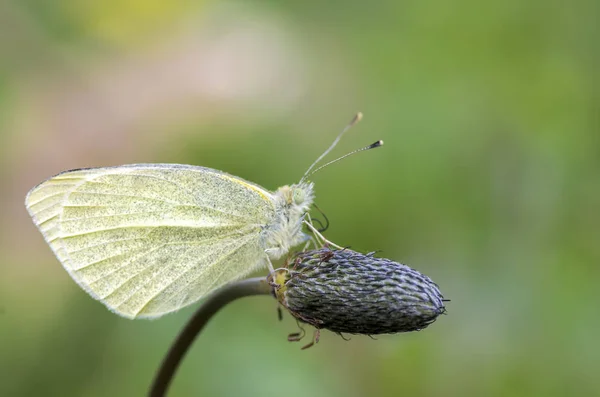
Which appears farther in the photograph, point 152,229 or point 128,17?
point 128,17

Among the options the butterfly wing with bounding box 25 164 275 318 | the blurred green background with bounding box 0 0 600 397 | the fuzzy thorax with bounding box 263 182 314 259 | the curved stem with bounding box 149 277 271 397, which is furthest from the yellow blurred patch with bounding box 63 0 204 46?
the curved stem with bounding box 149 277 271 397

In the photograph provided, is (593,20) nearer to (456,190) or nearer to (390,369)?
(456,190)

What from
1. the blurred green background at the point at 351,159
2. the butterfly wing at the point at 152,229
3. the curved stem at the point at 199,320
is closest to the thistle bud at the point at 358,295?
the curved stem at the point at 199,320

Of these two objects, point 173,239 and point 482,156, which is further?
point 482,156

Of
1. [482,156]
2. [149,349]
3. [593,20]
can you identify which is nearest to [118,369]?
[149,349]

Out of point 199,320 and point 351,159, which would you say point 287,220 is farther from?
point 351,159

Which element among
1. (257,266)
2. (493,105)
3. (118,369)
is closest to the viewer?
(257,266)

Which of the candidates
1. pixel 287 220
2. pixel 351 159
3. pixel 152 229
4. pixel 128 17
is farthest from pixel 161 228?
pixel 128 17
